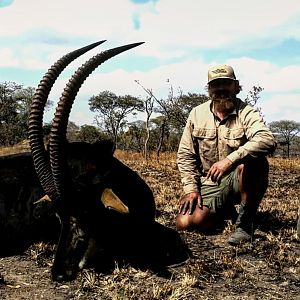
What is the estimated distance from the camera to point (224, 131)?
4.42 metres

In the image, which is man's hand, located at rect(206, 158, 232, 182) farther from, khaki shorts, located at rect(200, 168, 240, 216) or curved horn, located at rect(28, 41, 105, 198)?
curved horn, located at rect(28, 41, 105, 198)

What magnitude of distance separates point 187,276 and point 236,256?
701 mm

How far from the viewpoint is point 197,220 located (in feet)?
14.6

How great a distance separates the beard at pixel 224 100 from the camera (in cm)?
436

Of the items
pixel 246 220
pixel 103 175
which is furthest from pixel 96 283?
pixel 246 220

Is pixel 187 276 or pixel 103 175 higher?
pixel 103 175

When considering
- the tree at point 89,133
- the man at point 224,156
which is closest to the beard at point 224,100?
the man at point 224,156

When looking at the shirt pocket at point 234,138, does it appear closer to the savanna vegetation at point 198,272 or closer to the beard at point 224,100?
the beard at point 224,100

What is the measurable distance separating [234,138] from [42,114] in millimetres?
1748

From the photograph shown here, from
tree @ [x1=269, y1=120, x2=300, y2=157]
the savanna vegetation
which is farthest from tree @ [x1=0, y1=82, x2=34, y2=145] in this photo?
the savanna vegetation

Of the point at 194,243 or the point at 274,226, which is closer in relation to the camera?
the point at 194,243

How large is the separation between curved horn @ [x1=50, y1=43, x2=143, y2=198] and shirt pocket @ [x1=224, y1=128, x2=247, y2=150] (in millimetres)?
1451

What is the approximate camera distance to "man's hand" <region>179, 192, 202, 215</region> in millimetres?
4484

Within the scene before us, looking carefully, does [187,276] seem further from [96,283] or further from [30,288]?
[30,288]
